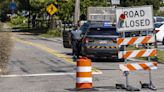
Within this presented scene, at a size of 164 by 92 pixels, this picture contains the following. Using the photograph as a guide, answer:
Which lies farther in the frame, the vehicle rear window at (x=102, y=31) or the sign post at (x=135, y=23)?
the vehicle rear window at (x=102, y=31)

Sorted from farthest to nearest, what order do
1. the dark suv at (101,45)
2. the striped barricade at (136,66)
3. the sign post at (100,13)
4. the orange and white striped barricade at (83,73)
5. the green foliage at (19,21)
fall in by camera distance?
the green foliage at (19,21) → the sign post at (100,13) → the dark suv at (101,45) → the striped barricade at (136,66) → the orange and white striped barricade at (83,73)

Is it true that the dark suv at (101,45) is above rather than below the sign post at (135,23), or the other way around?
below

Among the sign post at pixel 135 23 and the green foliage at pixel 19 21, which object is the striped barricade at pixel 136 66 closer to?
the sign post at pixel 135 23

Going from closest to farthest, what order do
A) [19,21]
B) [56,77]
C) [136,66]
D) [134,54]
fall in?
[136,66]
[134,54]
[56,77]
[19,21]

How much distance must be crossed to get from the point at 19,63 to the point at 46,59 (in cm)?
200

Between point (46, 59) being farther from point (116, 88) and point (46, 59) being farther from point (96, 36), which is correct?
point (116, 88)

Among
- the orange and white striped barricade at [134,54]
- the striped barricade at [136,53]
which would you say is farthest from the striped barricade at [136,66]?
the striped barricade at [136,53]

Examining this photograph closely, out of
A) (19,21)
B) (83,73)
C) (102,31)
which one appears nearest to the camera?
(83,73)

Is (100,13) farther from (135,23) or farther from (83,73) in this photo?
(83,73)

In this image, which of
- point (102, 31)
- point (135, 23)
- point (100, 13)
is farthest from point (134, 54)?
point (100, 13)

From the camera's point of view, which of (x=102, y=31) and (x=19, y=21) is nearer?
(x=102, y=31)

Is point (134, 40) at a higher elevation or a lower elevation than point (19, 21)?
higher

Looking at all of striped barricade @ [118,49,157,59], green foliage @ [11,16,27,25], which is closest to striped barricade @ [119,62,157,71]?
striped barricade @ [118,49,157,59]

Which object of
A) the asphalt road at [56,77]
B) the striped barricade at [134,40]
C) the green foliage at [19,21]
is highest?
the striped barricade at [134,40]
